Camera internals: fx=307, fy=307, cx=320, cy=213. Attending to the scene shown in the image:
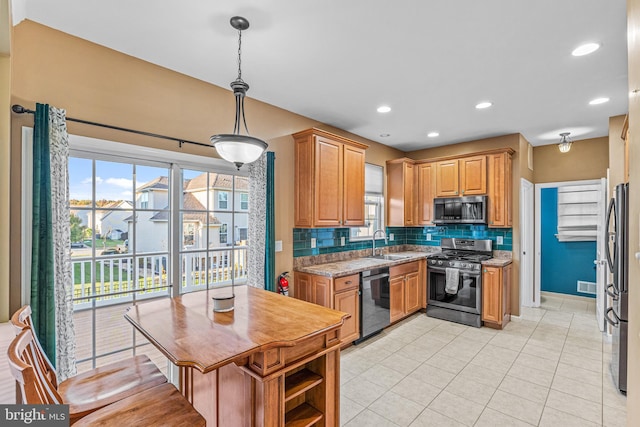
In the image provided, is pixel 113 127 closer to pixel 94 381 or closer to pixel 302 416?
pixel 94 381

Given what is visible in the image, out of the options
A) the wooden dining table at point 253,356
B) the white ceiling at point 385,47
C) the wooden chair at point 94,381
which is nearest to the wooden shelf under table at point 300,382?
the wooden dining table at point 253,356

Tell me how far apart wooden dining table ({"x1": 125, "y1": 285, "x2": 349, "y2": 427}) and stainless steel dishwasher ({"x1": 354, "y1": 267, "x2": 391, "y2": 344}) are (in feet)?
5.49

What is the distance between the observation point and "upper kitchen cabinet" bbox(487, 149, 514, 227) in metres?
4.34

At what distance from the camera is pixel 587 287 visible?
5.39m

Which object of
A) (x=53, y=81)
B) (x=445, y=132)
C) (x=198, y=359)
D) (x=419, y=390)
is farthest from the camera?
(x=445, y=132)

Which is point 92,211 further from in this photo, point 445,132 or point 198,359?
point 445,132

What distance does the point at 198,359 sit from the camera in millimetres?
1323

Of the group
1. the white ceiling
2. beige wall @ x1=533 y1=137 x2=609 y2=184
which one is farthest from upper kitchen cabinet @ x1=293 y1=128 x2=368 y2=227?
beige wall @ x1=533 y1=137 x2=609 y2=184

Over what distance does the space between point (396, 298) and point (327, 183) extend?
1873 millimetres

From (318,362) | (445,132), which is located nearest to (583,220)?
(445,132)

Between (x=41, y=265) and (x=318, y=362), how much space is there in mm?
1823

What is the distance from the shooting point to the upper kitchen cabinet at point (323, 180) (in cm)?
349

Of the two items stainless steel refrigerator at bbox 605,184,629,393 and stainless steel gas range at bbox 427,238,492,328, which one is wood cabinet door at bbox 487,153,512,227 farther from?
stainless steel refrigerator at bbox 605,184,629,393

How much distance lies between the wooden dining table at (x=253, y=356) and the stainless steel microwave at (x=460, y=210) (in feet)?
11.2
